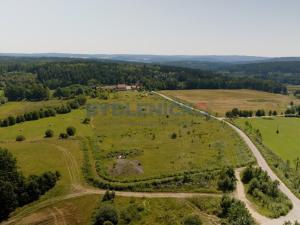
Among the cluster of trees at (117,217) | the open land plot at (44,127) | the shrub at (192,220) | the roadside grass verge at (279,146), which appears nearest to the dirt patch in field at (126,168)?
the cluster of trees at (117,217)

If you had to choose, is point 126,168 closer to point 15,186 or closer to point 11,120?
point 15,186

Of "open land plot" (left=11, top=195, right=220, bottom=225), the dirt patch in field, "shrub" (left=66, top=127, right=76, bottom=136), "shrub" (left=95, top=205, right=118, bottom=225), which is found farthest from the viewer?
"shrub" (left=66, top=127, right=76, bottom=136)

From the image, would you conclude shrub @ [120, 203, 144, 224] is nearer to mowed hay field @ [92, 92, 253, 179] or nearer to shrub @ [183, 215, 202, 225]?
shrub @ [183, 215, 202, 225]

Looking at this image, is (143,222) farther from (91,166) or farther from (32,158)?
(32,158)

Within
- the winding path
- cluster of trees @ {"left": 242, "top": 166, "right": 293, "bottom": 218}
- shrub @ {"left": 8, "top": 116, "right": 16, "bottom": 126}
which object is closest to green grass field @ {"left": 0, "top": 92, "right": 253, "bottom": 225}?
the winding path

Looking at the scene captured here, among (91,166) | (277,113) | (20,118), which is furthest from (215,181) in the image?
(277,113)

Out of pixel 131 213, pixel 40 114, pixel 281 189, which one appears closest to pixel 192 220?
pixel 131 213
